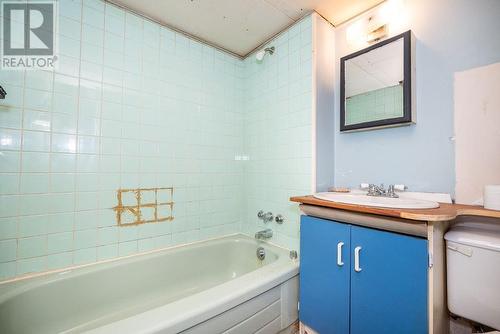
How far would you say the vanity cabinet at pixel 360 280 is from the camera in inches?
35.2

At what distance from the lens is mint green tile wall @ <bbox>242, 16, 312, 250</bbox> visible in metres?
1.64

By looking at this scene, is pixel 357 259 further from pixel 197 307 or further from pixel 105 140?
pixel 105 140

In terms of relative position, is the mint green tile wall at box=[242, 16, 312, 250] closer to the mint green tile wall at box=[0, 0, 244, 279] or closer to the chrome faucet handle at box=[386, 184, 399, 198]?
the mint green tile wall at box=[0, 0, 244, 279]

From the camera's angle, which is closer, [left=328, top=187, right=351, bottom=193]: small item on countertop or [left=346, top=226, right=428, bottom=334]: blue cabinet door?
[left=346, top=226, right=428, bottom=334]: blue cabinet door

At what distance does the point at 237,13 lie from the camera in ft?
5.27

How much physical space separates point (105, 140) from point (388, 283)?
73.5 inches

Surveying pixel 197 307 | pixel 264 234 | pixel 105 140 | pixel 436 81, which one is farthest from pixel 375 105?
pixel 105 140

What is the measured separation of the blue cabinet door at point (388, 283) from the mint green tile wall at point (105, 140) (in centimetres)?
129

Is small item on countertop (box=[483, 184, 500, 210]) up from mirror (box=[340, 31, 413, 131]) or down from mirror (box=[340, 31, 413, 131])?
down

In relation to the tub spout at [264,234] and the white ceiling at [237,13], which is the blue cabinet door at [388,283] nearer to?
the tub spout at [264,234]

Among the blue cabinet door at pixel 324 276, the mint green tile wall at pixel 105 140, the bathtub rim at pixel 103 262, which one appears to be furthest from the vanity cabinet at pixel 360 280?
the mint green tile wall at pixel 105 140

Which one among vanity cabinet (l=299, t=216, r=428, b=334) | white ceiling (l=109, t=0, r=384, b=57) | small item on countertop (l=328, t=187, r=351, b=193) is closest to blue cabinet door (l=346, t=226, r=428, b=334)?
vanity cabinet (l=299, t=216, r=428, b=334)

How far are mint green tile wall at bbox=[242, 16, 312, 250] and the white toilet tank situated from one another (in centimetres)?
84

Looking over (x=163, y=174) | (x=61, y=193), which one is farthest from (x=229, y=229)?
(x=61, y=193)
